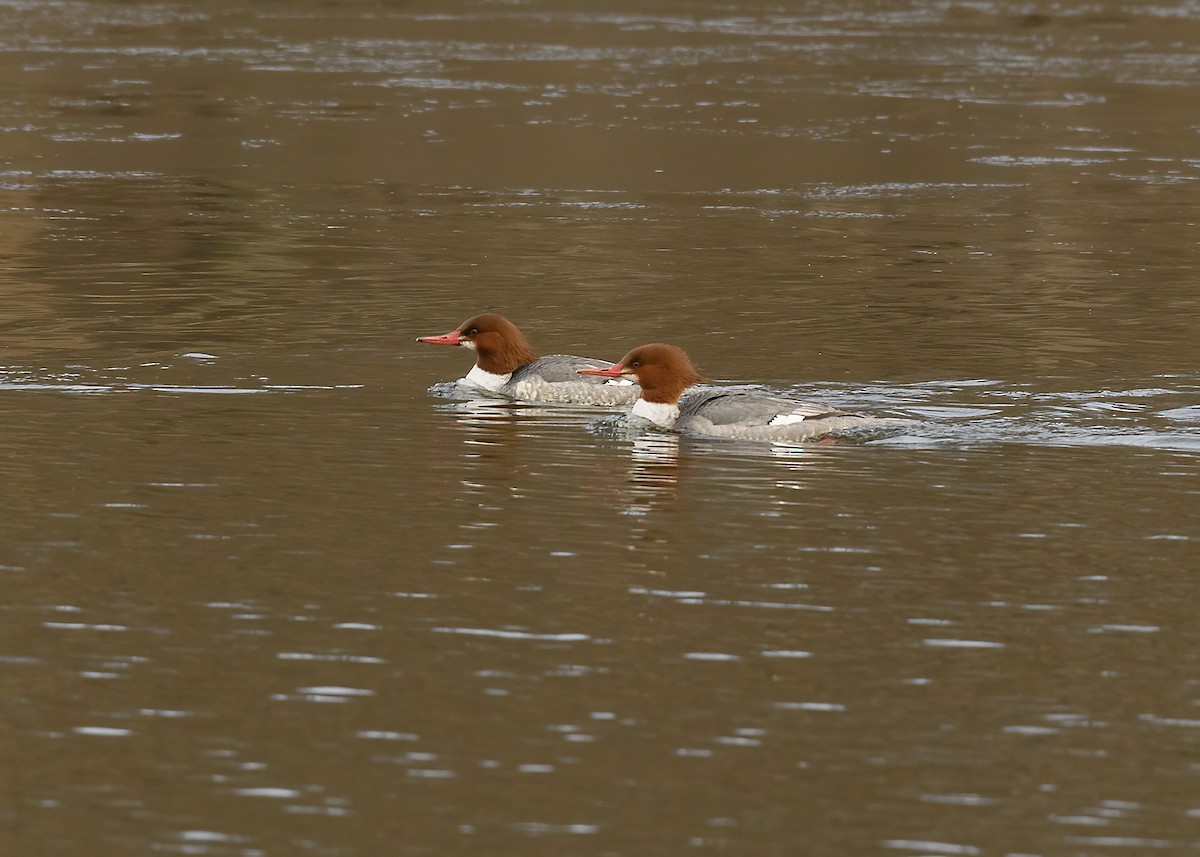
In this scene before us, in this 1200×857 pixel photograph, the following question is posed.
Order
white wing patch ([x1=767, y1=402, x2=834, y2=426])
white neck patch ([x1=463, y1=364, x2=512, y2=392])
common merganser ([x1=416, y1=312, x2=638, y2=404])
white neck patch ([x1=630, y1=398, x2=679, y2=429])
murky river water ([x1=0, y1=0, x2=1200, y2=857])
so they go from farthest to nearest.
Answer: white neck patch ([x1=463, y1=364, x2=512, y2=392]), common merganser ([x1=416, y1=312, x2=638, y2=404]), white neck patch ([x1=630, y1=398, x2=679, y2=429]), white wing patch ([x1=767, y1=402, x2=834, y2=426]), murky river water ([x1=0, y1=0, x2=1200, y2=857])

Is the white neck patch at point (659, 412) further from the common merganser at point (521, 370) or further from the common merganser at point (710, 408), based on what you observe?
the common merganser at point (521, 370)

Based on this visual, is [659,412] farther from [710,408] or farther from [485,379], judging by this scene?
[485,379]

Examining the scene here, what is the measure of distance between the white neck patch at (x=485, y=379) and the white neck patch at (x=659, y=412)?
2054mm

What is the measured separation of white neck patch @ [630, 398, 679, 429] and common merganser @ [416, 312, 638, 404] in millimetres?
976

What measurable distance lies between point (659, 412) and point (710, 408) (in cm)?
71

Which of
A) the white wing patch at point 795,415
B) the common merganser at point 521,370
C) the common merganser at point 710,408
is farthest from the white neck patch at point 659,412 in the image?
the white wing patch at point 795,415

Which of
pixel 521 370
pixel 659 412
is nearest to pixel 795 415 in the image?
pixel 659 412

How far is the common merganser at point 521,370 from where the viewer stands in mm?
17453

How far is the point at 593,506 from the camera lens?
42.7 ft

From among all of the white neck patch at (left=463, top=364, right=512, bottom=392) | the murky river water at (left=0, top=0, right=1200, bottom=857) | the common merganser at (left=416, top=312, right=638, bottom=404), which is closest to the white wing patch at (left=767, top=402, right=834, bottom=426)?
the murky river water at (left=0, top=0, right=1200, bottom=857)

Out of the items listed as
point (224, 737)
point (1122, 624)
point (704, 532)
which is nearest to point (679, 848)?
point (224, 737)

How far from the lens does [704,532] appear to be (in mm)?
12242

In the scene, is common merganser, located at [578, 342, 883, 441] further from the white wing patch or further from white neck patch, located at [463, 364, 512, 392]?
white neck patch, located at [463, 364, 512, 392]

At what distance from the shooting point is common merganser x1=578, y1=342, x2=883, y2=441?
49.6 ft
